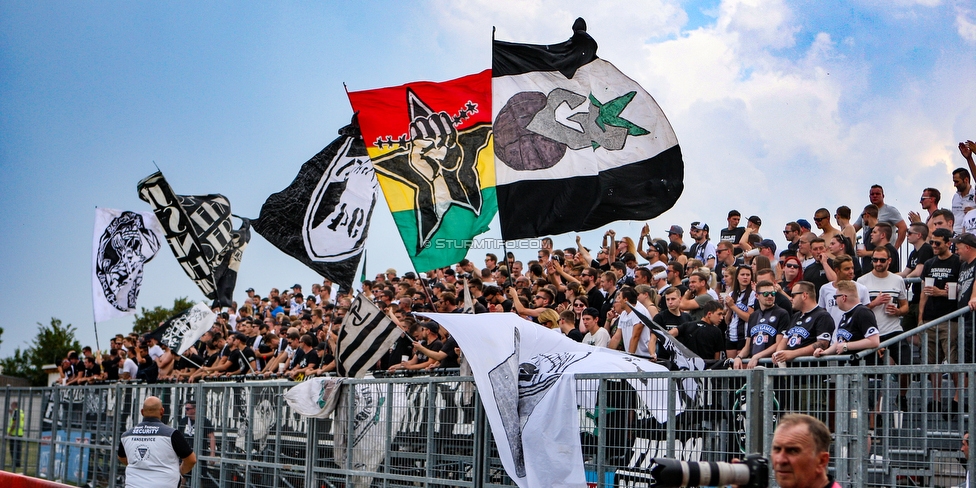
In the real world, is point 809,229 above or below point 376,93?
below

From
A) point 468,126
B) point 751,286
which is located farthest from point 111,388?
point 751,286

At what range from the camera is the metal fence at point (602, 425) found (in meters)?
6.56

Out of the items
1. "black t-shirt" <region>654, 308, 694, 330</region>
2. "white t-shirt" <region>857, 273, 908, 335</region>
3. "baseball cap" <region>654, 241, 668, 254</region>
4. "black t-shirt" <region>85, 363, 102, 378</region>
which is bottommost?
"black t-shirt" <region>85, 363, 102, 378</region>

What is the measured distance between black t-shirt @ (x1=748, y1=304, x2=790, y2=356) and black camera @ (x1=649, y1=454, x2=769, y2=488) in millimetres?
6241

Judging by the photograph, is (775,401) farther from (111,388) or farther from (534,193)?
(111,388)

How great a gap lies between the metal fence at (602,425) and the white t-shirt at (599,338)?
267 cm

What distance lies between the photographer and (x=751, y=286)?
12039 mm

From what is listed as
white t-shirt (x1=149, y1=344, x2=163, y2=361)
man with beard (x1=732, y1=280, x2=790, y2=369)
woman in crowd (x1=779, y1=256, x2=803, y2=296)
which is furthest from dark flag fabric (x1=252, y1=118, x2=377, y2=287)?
white t-shirt (x1=149, y1=344, x2=163, y2=361)

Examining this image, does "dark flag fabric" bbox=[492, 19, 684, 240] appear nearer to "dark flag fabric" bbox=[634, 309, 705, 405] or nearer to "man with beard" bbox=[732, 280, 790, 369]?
"dark flag fabric" bbox=[634, 309, 705, 405]

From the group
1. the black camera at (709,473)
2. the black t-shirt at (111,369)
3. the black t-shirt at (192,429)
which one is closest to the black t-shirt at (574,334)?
the black t-shirt at (192,429)

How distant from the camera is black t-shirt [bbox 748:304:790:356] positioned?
10.1 meters

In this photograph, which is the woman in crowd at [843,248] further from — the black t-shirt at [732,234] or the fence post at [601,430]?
the fence post at [601,430]

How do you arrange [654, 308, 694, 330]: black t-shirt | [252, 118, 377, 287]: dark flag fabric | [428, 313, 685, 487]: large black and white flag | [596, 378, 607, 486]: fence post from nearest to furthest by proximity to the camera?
[596, 378, 607, 486]: fence post, [428, 313, 685, 487]: large black and white flag, [654, 308, 694, 330]: black t-shirt, [252, 118, 377, 287]: dark flag fabric

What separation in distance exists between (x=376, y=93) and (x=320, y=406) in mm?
4542
